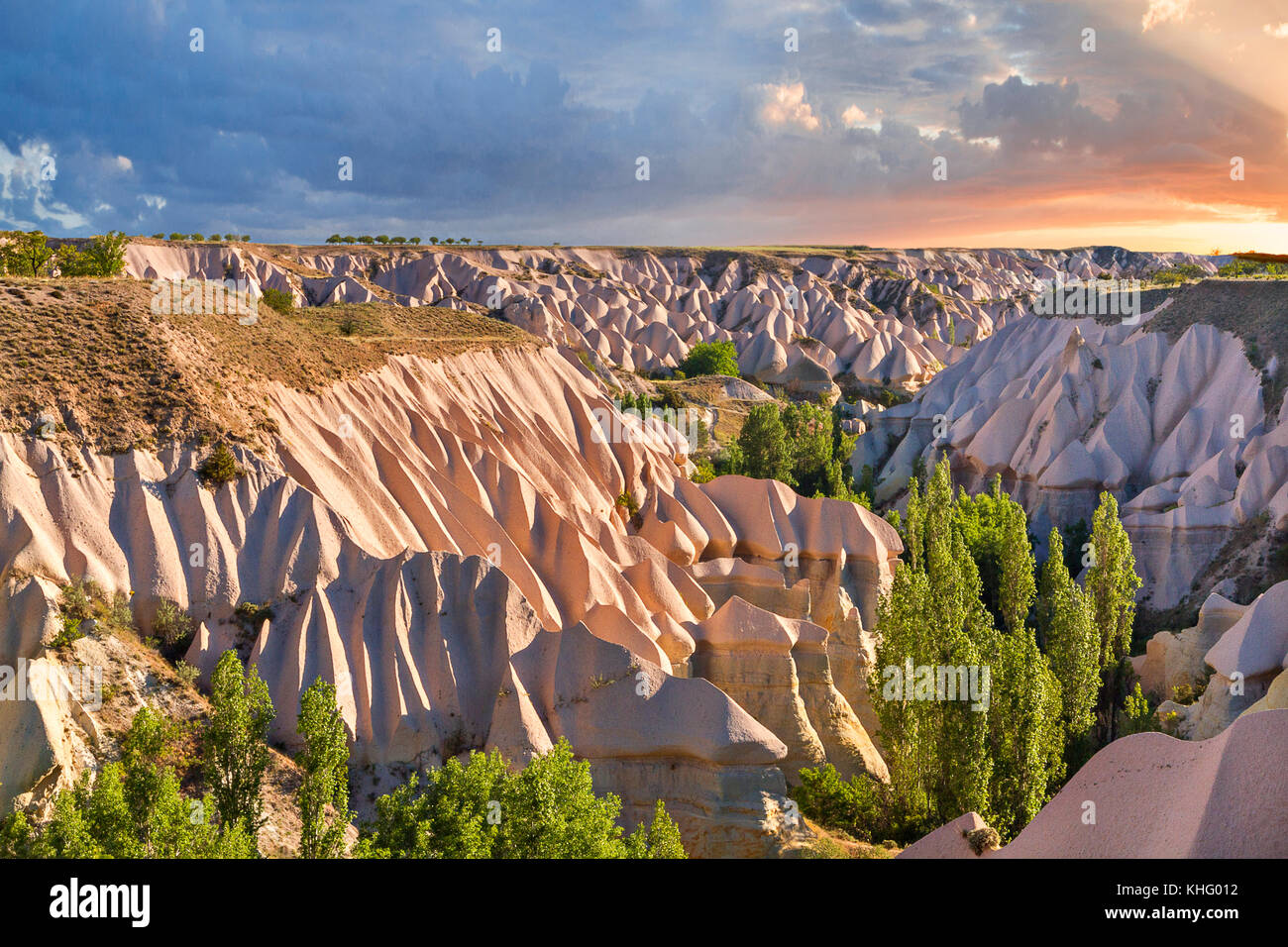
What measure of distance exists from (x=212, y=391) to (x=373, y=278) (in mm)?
107092

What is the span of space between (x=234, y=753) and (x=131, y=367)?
43.6 feet

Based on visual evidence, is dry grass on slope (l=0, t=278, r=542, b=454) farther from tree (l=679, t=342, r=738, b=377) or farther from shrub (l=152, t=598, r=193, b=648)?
tree (l=679, t=342, r=738, b=377)

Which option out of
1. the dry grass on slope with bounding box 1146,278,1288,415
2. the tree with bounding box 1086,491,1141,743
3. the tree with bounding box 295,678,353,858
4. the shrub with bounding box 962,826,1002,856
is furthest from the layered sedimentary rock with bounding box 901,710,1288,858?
the dry grass on slope with bounding box 1146,278,1288,415

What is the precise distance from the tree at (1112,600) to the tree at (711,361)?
63.7 m

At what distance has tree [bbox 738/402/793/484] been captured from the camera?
5838 cm

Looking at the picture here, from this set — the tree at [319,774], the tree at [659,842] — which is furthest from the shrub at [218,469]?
the tree at [659,842]

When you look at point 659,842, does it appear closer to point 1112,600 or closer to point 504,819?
point 504,819

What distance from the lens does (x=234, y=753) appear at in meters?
17.8

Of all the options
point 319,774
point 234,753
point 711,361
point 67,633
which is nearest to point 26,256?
point 67,633

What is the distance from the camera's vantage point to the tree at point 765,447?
58375 mm

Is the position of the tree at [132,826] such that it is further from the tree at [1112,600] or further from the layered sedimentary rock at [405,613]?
the tree at [1112,600]

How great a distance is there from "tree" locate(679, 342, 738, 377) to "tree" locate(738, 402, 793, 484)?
40.4 metres

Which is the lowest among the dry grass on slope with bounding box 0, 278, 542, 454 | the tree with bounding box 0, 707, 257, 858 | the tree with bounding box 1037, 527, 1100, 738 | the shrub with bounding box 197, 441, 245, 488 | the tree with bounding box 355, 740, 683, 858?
the tree with bounding box 1037, 527, 1100, 738
